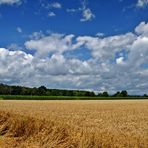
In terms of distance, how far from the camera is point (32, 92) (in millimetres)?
141875

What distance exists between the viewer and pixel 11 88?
147625 mm

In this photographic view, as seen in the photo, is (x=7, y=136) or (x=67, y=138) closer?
(x=67, y=138)

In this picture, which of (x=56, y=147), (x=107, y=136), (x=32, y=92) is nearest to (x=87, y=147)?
(x=107, y=136)

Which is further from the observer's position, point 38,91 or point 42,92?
point 42,92

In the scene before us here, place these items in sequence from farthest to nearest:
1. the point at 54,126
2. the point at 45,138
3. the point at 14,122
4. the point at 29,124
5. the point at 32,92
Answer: the point at 32,92
the point at 14,122
the point at 29,124
the point at 54,126
the point at 45,138

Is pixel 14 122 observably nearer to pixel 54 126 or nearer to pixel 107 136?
pixel 54 126

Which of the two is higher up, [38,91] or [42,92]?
[38,91]

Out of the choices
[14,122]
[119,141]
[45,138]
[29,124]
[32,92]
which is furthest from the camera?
[32,92]

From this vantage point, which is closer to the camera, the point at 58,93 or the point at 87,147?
the point at 87,147

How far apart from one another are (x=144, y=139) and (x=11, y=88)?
141022mm

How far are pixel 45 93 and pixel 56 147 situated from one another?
438ft

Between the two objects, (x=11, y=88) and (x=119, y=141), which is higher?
(x=11, y=88)

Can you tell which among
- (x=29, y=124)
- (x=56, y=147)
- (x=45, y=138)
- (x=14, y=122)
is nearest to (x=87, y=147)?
(x=56, y=147)

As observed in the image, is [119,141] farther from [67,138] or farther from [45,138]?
[45,138]
